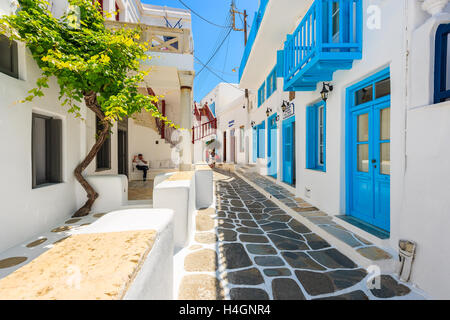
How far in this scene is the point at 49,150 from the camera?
4379 millimetres

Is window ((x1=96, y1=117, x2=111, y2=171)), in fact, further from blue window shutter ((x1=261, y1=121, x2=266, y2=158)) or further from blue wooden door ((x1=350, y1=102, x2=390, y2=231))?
blue window shutter ((x1=261, y1=121, x2=266, y2=158))

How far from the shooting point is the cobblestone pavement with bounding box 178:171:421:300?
228cm

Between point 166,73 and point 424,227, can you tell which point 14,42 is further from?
point 424,227

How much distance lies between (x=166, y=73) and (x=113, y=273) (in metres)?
6.68

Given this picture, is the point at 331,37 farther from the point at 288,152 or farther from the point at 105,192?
the point at 105,192

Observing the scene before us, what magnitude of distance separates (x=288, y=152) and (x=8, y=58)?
7.65 meters

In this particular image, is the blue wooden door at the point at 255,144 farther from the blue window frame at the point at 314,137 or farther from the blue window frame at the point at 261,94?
the blue window frame at the point at 314,137

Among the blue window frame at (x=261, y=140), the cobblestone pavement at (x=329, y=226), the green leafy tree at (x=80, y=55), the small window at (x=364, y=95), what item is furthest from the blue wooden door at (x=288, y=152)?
the green leafy tree at (x=80, y=55)

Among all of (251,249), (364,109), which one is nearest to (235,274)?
(251,249)

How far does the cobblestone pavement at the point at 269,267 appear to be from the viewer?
2275 mm

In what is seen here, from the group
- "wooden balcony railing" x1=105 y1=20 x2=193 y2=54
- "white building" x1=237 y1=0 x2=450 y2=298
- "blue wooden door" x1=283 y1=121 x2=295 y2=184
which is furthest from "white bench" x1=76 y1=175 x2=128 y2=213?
"blue wooden door" x1=283 y1=121 x2=295 y2=184

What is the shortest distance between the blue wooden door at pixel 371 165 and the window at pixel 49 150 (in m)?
6.33

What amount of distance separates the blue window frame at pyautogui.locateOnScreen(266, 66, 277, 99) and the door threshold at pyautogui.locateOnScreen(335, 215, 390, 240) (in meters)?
6.38

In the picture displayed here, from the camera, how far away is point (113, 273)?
100cm
